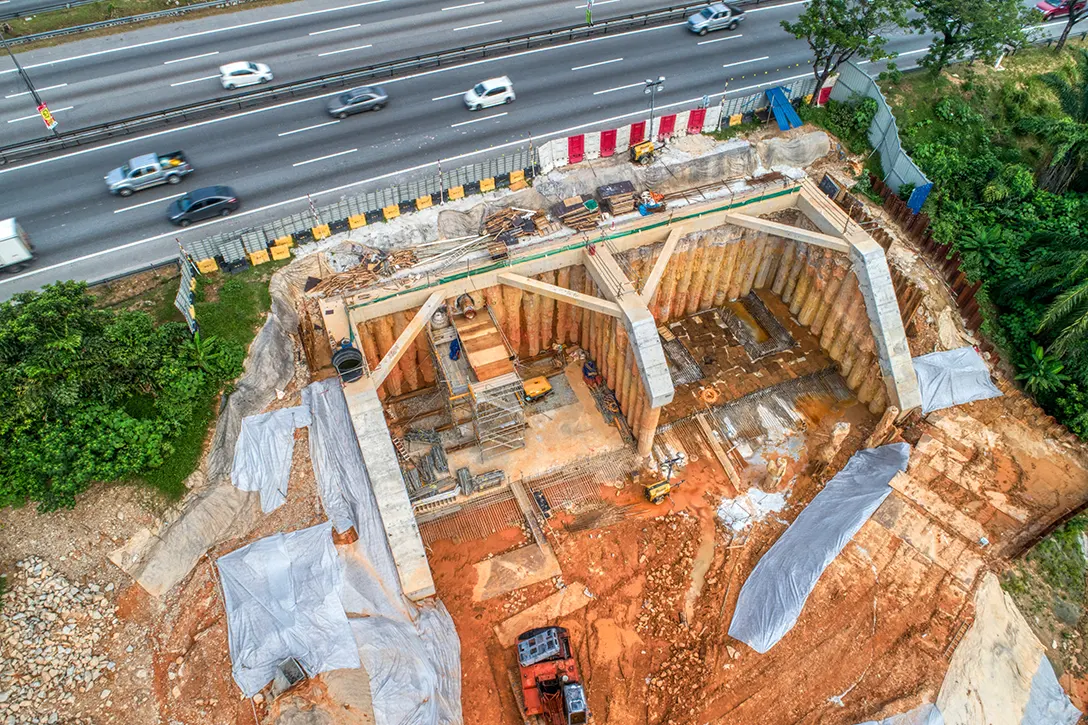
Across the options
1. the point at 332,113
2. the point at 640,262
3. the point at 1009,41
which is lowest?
the point at 640,262

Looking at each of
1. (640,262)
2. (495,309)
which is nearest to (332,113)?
(495,309)

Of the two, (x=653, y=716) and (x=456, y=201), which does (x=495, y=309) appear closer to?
(x=456, y=201)

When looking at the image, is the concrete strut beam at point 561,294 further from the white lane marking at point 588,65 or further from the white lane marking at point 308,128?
the white lane marking at point 588,65

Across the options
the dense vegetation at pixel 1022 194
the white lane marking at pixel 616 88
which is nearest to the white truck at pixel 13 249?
the white lane marking at pixel 616 88

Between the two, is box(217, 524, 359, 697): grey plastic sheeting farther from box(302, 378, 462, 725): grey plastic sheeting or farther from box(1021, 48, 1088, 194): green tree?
box(1021, 48, 1088, 194): green tree

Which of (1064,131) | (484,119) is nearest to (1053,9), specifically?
(1064,131)

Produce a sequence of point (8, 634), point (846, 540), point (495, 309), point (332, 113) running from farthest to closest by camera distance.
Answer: point (332, 113) → point (495, 309) → point (846, 540) → point (8, 634)
